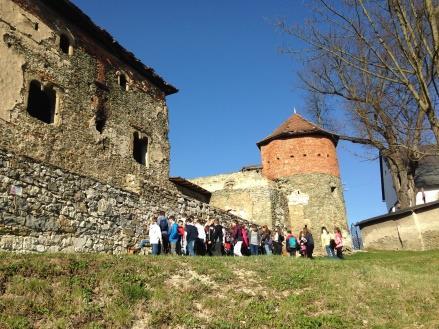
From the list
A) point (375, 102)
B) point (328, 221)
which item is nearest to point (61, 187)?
point (375, 102)

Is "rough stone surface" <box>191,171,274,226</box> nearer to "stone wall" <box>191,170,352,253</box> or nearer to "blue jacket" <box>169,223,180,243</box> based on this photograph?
"stone wall" <box>191,170,352,253</box>

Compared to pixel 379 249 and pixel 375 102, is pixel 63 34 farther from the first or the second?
pixel 379 249

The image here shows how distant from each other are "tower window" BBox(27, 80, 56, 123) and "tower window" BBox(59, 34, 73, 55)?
6.34 feet

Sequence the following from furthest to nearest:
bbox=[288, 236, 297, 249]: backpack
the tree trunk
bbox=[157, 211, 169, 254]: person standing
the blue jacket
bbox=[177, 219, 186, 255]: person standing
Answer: the tree trunk < bbox=[288, 236, 297, 249]: backpack < bbox=[177, 219, 186, 255]: person standing < bbox=[157, 211, 169, 254]: person standing < the blue jacket

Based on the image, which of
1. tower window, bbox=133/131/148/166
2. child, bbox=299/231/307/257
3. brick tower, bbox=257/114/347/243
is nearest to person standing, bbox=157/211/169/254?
child, bbox=299/231/307/257

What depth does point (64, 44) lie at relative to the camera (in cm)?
1669

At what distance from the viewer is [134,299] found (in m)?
7.43

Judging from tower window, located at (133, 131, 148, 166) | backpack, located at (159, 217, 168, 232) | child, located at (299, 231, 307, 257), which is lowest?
child, located at (299, 231, 307, 257)

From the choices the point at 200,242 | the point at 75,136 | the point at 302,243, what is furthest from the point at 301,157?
the point at 75,136

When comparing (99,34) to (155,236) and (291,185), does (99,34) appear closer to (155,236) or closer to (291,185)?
(155,236)

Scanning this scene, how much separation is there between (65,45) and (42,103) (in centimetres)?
260

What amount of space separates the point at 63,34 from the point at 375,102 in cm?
1255

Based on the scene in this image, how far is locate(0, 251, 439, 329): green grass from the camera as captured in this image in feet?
22.3

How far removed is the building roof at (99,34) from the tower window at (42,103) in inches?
105
